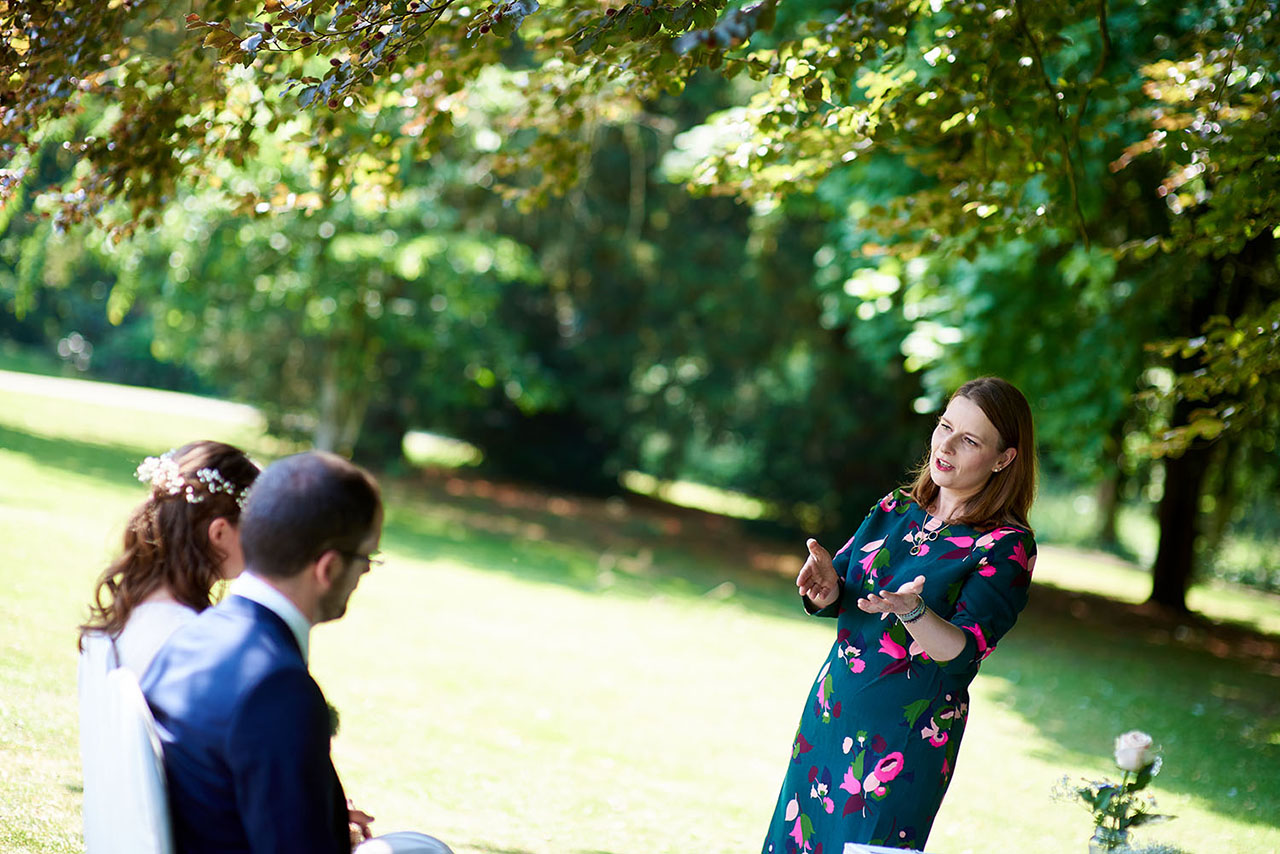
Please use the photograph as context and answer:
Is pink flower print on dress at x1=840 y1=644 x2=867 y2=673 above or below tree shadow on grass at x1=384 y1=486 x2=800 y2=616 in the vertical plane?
above

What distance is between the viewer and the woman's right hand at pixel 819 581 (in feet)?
11.3

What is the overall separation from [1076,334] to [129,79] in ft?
33.1

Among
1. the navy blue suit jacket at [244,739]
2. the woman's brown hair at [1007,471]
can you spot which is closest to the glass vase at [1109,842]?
the woman's brown hair at [1007,471]

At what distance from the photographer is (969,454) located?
3418 mm

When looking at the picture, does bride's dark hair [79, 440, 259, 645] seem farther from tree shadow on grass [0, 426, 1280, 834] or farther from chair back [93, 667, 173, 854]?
tree shadow on grass [0, 426, 1280, 834]

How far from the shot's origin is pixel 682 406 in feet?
77.6

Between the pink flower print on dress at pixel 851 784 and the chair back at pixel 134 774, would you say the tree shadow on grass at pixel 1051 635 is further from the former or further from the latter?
the chair back at pixel 134 774

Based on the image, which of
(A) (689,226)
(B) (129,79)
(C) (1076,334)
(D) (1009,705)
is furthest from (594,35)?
(A) (689,226)

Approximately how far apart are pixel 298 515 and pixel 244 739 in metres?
0.42

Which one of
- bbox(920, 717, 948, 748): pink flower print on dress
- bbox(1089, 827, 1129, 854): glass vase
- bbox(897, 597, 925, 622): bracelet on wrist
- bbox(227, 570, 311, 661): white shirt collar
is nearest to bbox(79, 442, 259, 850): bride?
bbox(227, 570, 311, 661): white shirt collar

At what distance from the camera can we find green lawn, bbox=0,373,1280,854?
5957 mm

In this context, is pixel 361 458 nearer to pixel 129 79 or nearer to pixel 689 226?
pixel 689 226

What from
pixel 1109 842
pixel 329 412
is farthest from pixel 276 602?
pixel 329 412

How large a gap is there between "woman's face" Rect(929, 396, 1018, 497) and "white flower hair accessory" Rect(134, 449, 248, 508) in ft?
6.47
